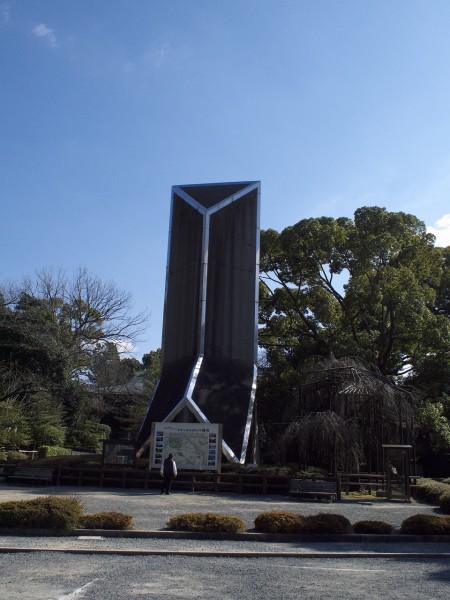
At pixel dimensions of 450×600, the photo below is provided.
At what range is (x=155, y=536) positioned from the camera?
10.7m

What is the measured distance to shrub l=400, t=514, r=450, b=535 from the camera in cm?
1122

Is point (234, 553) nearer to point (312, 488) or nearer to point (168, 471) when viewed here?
point (312, 488)

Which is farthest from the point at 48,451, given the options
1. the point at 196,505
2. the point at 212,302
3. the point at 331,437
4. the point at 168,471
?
the point at 196,505

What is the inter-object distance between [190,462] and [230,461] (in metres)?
3.12

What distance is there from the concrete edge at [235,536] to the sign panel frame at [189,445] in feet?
30.8

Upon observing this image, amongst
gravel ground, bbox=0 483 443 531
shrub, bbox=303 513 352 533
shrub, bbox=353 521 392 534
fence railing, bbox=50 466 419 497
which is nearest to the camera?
shrub, bbox=303 513 352 533

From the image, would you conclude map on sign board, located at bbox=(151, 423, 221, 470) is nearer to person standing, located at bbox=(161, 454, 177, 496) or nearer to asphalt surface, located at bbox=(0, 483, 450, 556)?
asphalt surface, located at bbox=(0, 483, 450, 556)

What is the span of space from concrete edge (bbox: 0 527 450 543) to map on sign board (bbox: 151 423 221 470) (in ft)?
30.9

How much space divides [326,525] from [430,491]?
8.37 metres

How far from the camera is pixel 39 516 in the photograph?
10.6 m

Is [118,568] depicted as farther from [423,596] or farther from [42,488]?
[42,488]

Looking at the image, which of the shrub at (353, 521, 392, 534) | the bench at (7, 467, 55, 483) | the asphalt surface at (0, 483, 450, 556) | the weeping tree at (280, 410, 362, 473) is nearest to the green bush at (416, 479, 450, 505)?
the asphalt surface at (0, 483, 450, 556)

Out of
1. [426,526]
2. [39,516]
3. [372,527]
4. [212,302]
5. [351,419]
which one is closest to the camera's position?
[39,516]

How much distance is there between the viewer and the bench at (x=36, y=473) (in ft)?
65.7
